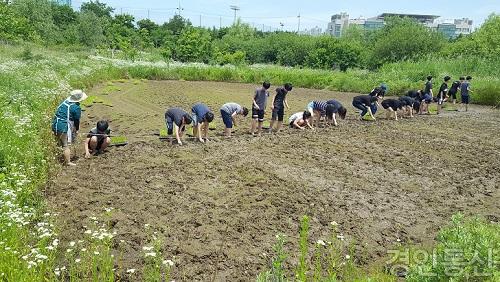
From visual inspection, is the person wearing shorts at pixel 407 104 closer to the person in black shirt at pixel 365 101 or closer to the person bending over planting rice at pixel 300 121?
the person in black shirt at pixel 365 101

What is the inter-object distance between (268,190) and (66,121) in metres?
3.99

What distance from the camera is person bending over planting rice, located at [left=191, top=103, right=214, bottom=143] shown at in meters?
9.20

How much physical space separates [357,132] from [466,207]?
202 inches

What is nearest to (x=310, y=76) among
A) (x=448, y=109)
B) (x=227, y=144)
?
(x=448, y=109)

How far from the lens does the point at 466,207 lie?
21.3ft

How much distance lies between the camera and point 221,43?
48.4 m

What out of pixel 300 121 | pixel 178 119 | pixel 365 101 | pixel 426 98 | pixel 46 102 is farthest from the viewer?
pixel 426 98

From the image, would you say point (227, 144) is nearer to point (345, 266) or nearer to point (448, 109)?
point (345, 266)

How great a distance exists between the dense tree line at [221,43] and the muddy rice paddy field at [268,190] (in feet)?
73.9

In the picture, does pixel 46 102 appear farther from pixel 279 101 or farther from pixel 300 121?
pixel 300 121

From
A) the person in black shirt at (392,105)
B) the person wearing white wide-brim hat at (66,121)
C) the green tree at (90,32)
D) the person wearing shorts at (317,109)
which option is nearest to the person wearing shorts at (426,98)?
the person in black shirt at (392,105)

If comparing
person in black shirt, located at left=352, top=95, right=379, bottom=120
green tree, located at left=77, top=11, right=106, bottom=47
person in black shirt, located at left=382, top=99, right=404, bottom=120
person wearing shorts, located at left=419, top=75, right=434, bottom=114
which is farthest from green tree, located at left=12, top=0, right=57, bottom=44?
person wearing shorts, located at left=419, top=75, right=434, bottom=114

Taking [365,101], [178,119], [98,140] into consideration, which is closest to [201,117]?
[178,119]

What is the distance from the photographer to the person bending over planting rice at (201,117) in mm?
9203
